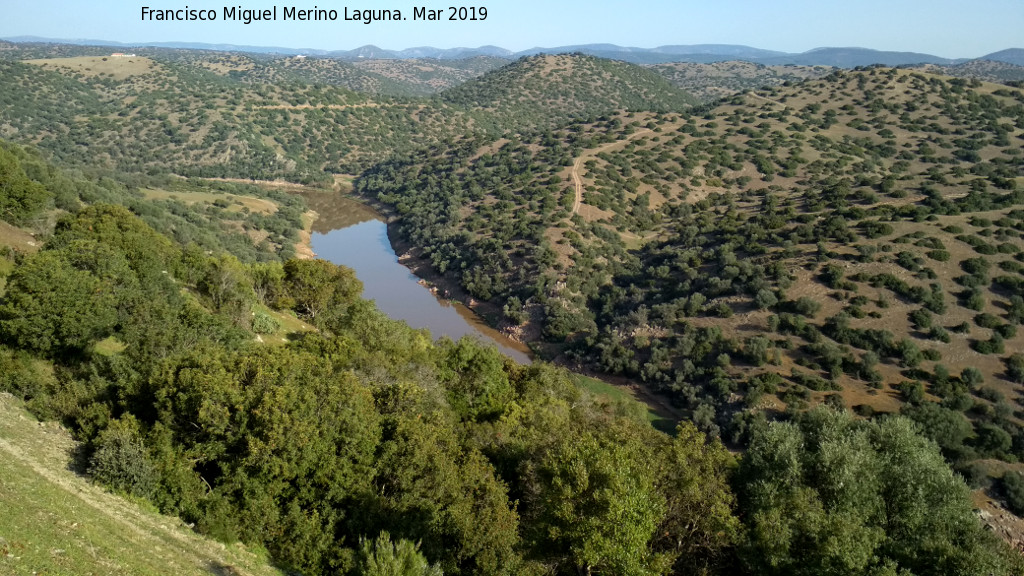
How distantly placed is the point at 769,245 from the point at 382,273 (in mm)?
34135

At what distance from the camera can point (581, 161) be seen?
225ft

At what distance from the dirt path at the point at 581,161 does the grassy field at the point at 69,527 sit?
47681 millimetres

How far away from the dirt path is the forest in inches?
27.5

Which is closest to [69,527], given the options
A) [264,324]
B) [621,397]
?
[264,324]

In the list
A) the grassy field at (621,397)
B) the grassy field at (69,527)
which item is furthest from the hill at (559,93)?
the grassy field at (69,527)

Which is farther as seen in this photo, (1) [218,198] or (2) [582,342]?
(1) [218,198]

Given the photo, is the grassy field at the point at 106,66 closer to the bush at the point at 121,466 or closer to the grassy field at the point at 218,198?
the grassy field at the point at 218,198

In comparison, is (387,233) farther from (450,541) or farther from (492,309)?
(450,541)

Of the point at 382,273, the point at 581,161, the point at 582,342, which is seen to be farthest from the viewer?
the point at 581,161

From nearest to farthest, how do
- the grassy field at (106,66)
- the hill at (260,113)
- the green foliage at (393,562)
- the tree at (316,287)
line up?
1. the green foliage at (393,562)
2. the tree at (316,287)
3. the hill at (260,113)
4. the grassy field at (106,66)

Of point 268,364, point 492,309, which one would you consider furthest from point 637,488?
point 492,309

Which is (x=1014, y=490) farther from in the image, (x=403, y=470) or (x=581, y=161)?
(x=581, y=161)

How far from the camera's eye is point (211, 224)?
50000 mm

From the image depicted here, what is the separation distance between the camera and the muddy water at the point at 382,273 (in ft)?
148
